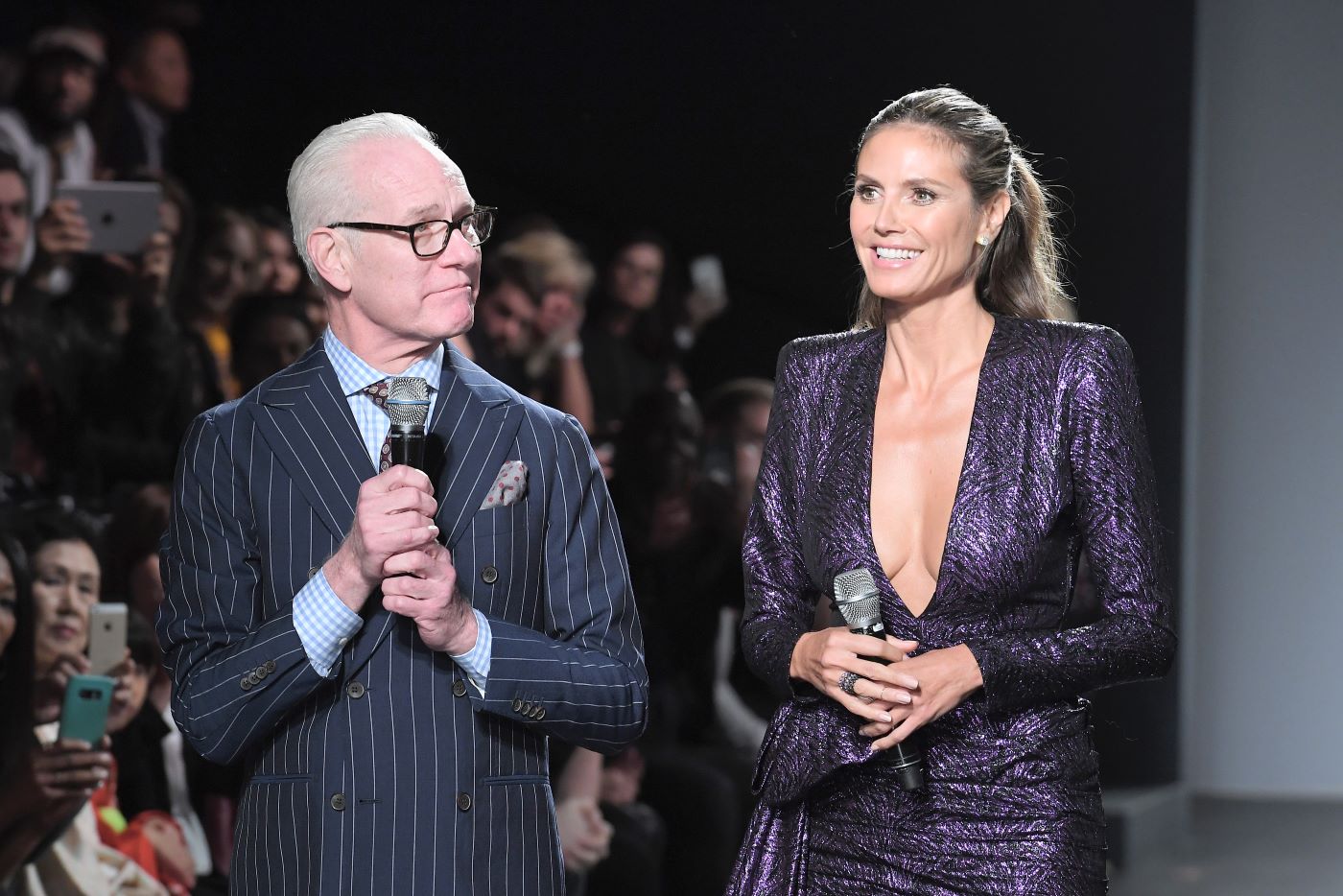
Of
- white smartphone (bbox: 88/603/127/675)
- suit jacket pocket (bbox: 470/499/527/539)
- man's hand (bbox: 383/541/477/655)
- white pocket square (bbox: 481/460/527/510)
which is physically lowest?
white smartphone (bbox: 88/603/127/675)

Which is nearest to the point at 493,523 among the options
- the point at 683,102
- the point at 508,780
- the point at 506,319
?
the point at 508,780

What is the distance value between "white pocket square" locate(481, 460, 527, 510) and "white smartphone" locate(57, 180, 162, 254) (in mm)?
2468

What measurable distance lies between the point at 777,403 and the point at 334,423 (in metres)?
0.70

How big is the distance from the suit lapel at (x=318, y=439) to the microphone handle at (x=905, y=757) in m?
0.67

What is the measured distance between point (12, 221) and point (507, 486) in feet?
8.20

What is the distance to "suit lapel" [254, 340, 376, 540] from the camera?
211 centimetres

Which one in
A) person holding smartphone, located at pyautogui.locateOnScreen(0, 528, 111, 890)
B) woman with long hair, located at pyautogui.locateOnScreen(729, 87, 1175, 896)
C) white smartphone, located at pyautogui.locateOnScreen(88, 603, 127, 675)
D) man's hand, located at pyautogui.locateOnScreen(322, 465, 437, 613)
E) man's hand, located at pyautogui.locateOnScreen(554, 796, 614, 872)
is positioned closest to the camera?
man's hand, located at pyautogui.locateOnScreen(322, 465, 437, 613)

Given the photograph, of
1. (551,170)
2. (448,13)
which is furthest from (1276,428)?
(448,13)

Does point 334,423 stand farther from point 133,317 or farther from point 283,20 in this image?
point 283,20

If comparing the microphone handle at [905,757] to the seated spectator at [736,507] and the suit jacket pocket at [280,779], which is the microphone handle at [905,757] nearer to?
the suit jacket pocket at [280,779]

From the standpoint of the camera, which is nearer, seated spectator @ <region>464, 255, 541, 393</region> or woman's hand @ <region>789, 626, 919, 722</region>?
woman's hand @ <region>789, 626, 919, 722</region>

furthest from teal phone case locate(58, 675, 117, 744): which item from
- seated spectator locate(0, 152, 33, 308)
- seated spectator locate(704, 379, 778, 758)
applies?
seated spectator locate(704, 379, 778, 758)

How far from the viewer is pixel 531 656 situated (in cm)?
205

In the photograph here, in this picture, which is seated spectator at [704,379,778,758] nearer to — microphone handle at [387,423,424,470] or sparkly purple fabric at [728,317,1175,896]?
sparkly purple fabric at [728,317,1175,896]
